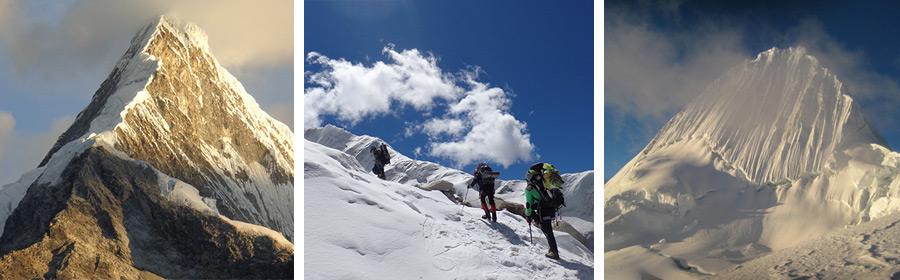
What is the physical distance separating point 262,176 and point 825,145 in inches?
357

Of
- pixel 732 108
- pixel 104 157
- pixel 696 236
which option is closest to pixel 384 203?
pixel 104 157

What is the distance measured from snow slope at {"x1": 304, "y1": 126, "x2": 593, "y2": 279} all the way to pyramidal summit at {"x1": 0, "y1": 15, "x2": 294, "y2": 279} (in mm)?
1217

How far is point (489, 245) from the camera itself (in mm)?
6043

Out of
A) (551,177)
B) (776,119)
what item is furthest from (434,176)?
(776,119)

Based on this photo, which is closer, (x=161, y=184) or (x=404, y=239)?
(x=404, y=239)

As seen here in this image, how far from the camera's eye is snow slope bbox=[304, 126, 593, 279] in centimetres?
521

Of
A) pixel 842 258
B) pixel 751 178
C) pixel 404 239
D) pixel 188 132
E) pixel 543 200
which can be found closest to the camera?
pixel 404 239

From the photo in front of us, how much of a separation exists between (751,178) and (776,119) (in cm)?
102

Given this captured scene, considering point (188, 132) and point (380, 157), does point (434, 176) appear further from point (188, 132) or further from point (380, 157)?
point (188, 132)

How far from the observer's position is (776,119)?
23.0ft

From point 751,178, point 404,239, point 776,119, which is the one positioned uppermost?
point 776,119

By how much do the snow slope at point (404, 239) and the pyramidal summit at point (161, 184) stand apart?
1217 millimetres

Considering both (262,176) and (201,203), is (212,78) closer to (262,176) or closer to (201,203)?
(262,176)

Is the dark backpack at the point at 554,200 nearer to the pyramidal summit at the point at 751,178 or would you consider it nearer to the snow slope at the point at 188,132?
the pyramidal summit at the point at 751,178
